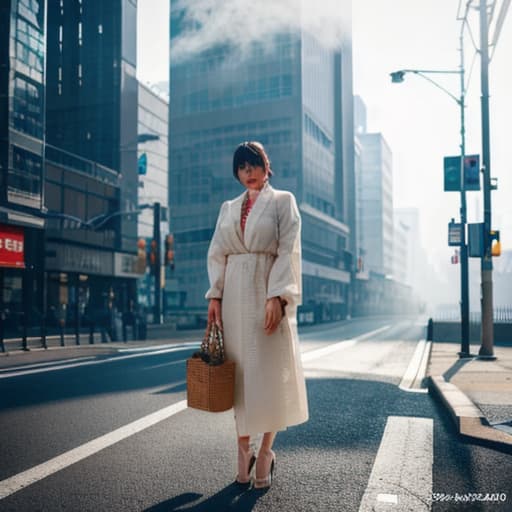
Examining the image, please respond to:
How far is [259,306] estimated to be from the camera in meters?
3.37

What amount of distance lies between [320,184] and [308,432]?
71.7 meters

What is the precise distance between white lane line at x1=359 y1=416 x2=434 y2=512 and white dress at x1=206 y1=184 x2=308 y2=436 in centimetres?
61

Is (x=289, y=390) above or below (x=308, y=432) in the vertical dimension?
above

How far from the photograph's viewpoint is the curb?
167 inches

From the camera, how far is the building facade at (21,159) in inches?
987

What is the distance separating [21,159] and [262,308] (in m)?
25.6

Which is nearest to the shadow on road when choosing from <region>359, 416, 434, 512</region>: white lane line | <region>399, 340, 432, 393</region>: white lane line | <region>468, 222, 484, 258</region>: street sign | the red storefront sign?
<region>359, 416, 434, 512</region>: white lane line

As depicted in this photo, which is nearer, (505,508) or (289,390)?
(505,508)

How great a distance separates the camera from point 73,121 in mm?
39594

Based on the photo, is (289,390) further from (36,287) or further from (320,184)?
(320,184)

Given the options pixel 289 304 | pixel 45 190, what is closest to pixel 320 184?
pixel 45 190

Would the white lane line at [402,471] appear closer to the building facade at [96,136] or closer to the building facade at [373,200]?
the building facade at [96,136]

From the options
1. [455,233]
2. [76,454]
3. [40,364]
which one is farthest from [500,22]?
[76,454]

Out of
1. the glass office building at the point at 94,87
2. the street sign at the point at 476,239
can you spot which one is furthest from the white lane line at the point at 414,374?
the glass office building at the point at 94,87
